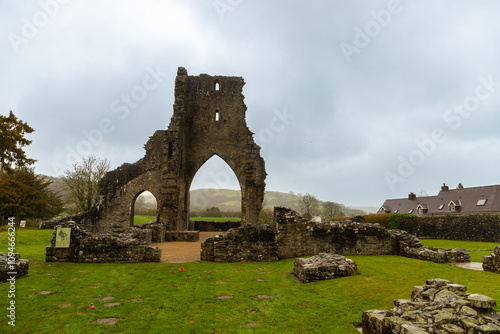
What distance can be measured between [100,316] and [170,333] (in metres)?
1.61

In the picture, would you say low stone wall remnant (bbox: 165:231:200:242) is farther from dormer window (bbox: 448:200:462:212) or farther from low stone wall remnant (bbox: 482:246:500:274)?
dormer window (bbox: 448:200:462:212)

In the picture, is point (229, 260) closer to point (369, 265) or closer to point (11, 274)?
point (369, 265)

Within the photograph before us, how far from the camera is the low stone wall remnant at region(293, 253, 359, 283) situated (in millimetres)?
8198

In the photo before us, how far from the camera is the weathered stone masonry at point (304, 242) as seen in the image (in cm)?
1184

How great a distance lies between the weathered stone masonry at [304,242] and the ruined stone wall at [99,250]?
7.59ft

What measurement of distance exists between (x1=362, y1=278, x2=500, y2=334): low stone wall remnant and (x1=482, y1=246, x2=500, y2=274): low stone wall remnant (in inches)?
230

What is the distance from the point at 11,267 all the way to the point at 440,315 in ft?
32.3

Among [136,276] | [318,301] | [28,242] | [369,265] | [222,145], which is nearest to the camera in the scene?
[318,301]

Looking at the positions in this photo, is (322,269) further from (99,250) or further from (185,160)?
(185,160)

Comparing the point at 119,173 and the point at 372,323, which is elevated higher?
the point at 119,173

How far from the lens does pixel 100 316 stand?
539 centimetres

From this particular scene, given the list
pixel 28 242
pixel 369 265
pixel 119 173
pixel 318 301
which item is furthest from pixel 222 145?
pixel 318 301

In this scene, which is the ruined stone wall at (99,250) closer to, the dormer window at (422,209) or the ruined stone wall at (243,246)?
the ruined stone wall at (243,246)

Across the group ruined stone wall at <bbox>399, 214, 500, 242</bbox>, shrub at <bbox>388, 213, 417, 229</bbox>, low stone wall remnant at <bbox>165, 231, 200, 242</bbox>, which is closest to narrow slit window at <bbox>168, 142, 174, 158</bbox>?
low stone wall remnant at <bbox>165, 231, 200, 242</bbox>
